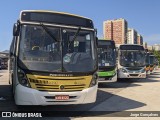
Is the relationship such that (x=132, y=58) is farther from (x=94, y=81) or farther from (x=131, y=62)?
(x=94, y=81)

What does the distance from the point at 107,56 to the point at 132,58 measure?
12.1 ft

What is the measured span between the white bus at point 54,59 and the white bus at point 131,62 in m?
11.3

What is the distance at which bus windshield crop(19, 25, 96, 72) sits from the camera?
8389mm

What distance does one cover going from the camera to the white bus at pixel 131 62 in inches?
800

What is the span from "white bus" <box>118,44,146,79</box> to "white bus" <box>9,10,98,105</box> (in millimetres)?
11274

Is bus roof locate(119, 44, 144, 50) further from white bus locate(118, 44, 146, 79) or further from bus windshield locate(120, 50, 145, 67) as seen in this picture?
bus windshield locate(120, 50, 145, 67)

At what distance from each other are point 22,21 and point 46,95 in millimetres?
2224

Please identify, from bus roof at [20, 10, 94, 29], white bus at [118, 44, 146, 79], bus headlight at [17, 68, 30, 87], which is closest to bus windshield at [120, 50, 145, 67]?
white bus at [118, 44, 146, 79]

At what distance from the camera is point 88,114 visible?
880 centimetres

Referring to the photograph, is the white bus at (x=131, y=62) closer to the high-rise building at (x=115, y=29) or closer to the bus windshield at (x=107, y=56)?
the bus windshield at (x=107, y=56)

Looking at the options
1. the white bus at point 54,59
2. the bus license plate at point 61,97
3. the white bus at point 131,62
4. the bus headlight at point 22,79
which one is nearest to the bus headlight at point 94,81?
the white bus at point 54,59

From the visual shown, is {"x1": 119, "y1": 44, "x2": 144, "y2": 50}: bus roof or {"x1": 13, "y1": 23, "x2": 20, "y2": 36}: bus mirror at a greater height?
{"x1": 13, "y1": 23, "x2": 20, "y2": 36}: bus mirror

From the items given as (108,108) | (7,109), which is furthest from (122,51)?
(7,109)

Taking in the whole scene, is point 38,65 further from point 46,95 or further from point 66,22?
point 66,22
